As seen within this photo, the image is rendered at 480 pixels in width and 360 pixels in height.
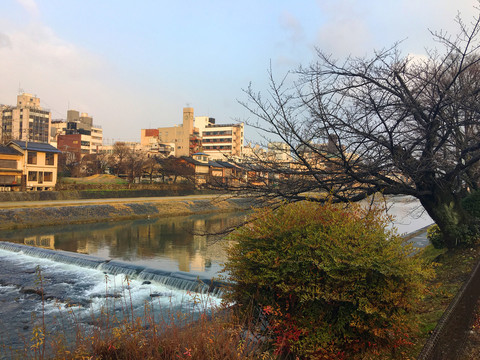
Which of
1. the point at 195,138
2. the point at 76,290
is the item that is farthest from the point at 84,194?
the point at 195,138

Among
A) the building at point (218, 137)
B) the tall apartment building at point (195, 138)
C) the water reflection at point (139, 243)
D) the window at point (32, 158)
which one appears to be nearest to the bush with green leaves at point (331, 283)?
the water reflection at point (139, 243)

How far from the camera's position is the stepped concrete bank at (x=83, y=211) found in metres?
26.5

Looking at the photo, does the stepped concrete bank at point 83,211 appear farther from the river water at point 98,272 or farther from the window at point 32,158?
the window at point 32,158

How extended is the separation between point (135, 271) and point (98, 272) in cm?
174

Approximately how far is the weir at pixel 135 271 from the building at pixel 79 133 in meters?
82.8

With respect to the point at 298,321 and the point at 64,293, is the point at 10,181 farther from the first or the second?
the point at 298,321

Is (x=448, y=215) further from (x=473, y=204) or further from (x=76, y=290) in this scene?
(x=76, y=290)

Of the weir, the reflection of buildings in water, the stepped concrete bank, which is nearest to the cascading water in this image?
the weir

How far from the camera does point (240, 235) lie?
534 cm

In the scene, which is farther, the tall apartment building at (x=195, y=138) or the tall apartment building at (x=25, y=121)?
the tall apartment building at (x=195, y=138)

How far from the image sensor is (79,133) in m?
99.2

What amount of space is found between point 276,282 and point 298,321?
574 mm

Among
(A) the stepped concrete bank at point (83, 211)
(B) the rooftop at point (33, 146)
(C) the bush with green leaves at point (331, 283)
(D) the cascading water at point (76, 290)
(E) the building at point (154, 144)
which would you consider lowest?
(D) the cascading water at point (76, 290)

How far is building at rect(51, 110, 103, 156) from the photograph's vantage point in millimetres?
92750
